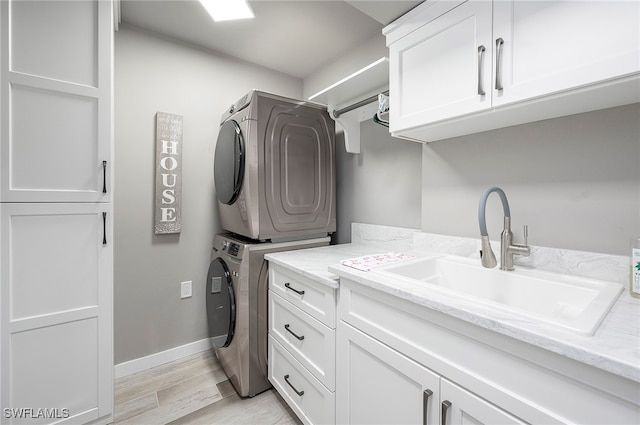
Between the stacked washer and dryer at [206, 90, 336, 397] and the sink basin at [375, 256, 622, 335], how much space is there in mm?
891

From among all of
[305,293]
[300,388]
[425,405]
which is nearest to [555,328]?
[425,405]

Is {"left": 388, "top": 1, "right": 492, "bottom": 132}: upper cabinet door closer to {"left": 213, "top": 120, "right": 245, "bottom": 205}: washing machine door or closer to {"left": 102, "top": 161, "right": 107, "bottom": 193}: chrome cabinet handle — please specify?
{"left": 213, "top": 120, "right": 245, "bottom": 205}: washing machine door

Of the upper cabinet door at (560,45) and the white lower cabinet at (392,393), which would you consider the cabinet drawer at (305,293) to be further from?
the upper cabinet door at (560,45)

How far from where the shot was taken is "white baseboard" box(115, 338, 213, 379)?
200 centimetres

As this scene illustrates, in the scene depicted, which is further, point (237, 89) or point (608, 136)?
point (237, 89)

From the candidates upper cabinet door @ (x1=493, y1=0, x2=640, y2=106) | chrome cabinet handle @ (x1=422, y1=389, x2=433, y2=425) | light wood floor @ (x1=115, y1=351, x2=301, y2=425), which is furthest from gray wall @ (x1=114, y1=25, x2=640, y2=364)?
chrome cabinet handle @ (x1=422, y1=389, x2=433, y2=425)

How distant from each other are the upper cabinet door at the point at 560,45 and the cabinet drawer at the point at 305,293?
1.07 meters

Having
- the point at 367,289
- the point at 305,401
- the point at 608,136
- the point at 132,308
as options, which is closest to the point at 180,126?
the point at 132,308

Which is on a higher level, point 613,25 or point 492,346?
point 613,25

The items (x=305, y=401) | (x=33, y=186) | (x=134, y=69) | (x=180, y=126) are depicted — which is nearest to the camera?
(x=33, y=186)

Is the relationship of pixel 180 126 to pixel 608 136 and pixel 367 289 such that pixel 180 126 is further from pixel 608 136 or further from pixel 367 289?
pixel 608 136

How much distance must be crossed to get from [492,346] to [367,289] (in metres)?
0.46

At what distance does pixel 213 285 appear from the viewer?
204 centimetres

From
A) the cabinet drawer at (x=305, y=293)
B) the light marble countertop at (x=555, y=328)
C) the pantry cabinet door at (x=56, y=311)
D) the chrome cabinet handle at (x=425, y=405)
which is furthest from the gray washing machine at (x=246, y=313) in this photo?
the chrome cabinet handle at (x=425, y=405)
